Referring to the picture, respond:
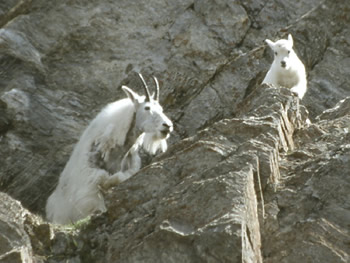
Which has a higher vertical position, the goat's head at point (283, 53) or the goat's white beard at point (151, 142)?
the goat's head at point (283, 53)

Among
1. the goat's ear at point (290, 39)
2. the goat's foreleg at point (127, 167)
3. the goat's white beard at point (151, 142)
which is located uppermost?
the goat's ear at point (290, 39)

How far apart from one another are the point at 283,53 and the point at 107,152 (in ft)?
11.5

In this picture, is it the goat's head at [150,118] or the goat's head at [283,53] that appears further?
A: the goat's head at [283,53]

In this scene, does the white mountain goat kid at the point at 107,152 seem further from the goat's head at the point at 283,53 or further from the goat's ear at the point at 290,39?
the goat's ear at the point at 290,39

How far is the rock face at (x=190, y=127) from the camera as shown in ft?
25.5

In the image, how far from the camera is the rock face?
25.5ft

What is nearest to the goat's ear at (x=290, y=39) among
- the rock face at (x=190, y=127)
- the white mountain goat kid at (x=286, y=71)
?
→ the white mountain goat kid at (x=286, y=71)

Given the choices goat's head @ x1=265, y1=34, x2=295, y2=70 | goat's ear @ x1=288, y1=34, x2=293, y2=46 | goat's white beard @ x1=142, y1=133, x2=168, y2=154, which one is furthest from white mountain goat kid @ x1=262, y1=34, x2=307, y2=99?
goat's white beard @ x1=142, y1=133, x2=168, y2=154

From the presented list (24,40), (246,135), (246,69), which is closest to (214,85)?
(246,69)

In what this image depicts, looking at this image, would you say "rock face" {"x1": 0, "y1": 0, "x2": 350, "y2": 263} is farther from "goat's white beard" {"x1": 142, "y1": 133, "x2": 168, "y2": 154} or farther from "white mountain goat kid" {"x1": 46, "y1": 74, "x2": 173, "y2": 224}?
"goat's white beard" {"x1": 142, "y1": 133, "x2": 168, "y2": 154}

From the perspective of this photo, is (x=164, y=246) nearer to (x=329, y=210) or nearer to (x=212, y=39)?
(x=329, y=210)

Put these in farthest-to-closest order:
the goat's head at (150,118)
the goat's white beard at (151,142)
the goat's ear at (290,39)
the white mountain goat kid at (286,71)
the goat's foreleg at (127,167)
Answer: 1. the goat's ear at (290,39)
2. the white mountain goat kid at (286,71)
3. the goat's white beard at (151,142)
4. the goat's head at (150,118)
5. the goat's foreleg at (127,167)

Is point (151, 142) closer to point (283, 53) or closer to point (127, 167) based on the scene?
point (127, 167)

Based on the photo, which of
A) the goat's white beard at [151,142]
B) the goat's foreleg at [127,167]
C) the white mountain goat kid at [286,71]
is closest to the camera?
the goat's foreleg at [127,167]
